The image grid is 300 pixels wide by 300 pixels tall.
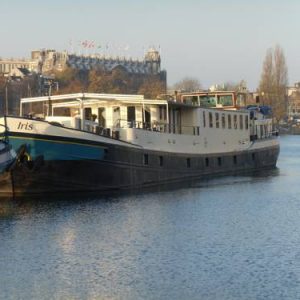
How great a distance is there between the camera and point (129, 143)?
1432 inches

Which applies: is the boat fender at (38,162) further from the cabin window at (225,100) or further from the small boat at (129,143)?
the cabin window at (225,100)

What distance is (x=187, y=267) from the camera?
19938 mm

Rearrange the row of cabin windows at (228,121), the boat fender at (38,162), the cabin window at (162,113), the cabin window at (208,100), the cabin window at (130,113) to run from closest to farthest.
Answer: the boat fender at (38,162) → the cabin window at (130,113) → the cabin window at (162,113) → the row of cabin windows at (228,121) → the cabin window at (208,100)

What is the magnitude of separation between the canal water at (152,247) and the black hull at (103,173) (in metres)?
1.26

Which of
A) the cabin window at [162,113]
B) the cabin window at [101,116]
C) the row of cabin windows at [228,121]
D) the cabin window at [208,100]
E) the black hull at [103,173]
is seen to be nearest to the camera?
the black hull at [103,173]

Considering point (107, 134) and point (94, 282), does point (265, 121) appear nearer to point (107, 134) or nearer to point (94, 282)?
point (107, 134)

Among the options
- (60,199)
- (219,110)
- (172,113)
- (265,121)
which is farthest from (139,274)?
(265,121)

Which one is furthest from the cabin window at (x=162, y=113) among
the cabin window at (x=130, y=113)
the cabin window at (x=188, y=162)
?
the cabin window at (x=188, y=162)

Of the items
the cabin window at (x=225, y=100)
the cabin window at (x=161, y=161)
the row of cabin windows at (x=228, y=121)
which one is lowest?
the cabin window at (x=161, y=161)

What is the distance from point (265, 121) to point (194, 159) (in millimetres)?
14217

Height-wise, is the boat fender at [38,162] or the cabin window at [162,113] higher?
the cabin window at [162,113]

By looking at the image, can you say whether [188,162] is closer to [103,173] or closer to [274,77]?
[103,173]

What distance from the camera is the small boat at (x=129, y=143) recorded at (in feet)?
109

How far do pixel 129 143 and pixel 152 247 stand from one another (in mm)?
14198
